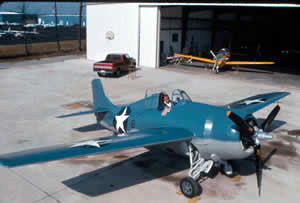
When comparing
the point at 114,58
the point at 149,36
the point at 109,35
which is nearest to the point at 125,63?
the point at 114,58

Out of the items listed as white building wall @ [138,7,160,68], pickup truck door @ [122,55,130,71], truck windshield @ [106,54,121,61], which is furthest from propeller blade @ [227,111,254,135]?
white building wall @ [138,7,160,68]

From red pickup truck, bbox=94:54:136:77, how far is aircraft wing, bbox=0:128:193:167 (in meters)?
14.6

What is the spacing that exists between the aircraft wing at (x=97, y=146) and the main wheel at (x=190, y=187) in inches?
42.7

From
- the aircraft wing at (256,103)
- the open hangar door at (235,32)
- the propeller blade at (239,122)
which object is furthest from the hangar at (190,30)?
the propeller blade at (239,122)

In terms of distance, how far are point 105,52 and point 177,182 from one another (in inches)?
961

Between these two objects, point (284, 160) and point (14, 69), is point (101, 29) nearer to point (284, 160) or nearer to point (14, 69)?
point (14, 69)

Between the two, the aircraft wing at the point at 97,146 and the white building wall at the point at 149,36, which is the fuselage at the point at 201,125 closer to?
the aircraft wing at the point at 97,146

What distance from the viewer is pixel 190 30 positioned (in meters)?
35.9

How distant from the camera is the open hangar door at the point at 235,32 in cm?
3341

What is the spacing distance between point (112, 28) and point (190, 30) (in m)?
11.2

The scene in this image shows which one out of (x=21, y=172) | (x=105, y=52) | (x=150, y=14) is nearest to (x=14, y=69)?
(x=105, y=52)

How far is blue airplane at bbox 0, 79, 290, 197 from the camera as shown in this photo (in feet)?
21.0

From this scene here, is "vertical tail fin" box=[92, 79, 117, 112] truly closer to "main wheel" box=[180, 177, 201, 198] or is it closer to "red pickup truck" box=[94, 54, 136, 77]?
"main wheel" box=[180, 177, 201, 198]

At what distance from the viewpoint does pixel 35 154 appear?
19.6 ft
